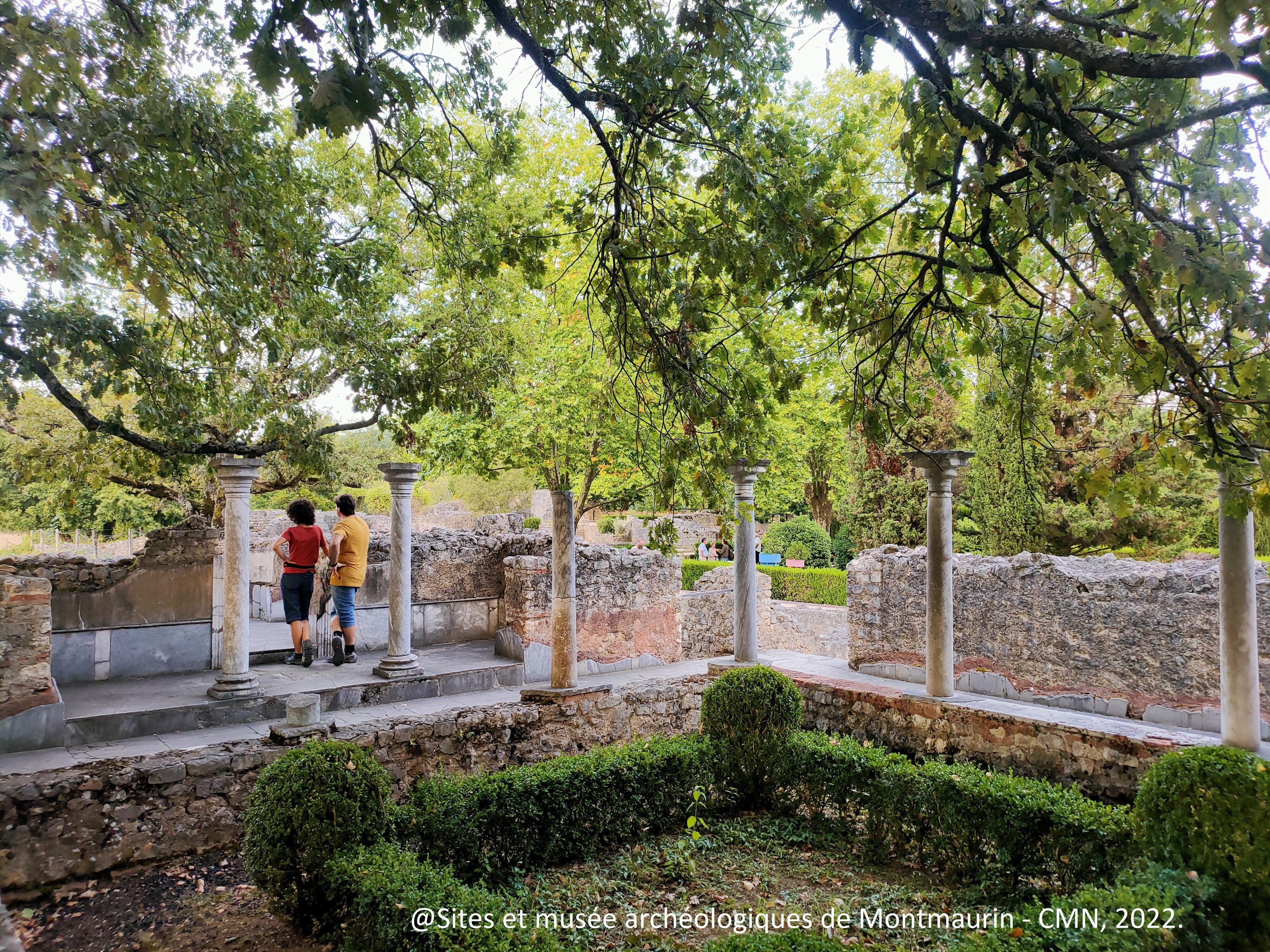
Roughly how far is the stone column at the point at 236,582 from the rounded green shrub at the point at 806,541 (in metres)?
15.7

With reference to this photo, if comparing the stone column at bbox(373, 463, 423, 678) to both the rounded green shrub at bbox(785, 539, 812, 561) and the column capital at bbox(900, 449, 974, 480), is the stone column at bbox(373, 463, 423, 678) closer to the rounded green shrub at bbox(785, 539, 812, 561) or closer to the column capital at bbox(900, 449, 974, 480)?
the column capital at bbox(900, 449, 974, 480)

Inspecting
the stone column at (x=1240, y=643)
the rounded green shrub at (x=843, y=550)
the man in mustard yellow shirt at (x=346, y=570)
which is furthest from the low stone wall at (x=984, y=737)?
the rounded green shrub at (x=843, y=550)

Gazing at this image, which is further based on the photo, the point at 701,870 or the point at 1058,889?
the point at 701,870

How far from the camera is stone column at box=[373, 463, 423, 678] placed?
8.75 metres

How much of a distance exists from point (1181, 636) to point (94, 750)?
10.7 meters

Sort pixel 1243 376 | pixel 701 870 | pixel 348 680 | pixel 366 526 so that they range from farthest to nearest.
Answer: pixel 366 526 < pixel 348 680 < pixel 701 870 < pixel 1243 376

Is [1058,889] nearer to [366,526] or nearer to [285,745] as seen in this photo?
[285,745]

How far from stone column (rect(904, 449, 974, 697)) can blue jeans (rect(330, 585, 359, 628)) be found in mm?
7021

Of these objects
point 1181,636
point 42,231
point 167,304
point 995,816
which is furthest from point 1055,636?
point 42,231

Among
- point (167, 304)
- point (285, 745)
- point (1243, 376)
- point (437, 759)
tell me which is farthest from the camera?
point (437, 759)

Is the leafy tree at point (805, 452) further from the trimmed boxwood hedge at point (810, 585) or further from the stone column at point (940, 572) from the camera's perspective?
the stone column at point (940, 572)

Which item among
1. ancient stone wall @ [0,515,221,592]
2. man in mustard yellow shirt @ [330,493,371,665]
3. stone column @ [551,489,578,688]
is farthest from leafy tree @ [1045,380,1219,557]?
ancient stone wall @ [0,515,221,592]

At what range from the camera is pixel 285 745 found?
19.9 ft

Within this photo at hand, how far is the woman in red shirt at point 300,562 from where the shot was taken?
8.93 meters
